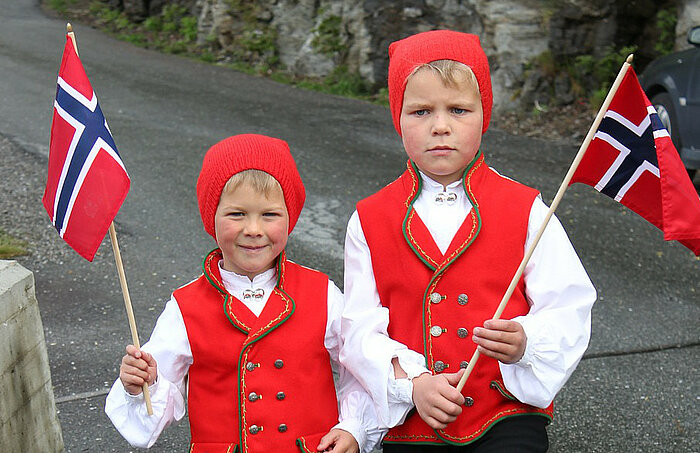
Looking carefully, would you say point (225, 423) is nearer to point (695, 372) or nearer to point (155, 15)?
point (695, 372)

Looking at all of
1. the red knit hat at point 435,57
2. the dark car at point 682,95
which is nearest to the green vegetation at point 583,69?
the dark car at point 682,95

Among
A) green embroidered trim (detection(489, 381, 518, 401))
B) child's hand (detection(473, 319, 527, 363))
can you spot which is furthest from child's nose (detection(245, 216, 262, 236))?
green embroidered trim (detection(489, 381, 518, 401))

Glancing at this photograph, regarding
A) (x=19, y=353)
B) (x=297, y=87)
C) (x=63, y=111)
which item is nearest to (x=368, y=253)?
(x=63, y=111)

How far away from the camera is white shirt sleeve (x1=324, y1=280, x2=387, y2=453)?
8.97 ft

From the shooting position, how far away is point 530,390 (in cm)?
254

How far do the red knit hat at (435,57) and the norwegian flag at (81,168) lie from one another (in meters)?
0.89

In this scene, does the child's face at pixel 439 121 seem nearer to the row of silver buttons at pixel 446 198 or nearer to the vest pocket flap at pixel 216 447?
the row of silver buttons at pixel 446 198

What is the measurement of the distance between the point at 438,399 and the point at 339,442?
0.35m

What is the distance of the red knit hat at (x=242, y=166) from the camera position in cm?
271

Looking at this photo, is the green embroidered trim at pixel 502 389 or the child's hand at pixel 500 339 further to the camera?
the green embroidered trim at pixel 502 389

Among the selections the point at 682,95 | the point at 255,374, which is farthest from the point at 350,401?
the point at 682,95

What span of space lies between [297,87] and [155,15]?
5121mm

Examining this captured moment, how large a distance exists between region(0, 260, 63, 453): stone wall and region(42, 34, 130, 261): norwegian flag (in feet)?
1.52

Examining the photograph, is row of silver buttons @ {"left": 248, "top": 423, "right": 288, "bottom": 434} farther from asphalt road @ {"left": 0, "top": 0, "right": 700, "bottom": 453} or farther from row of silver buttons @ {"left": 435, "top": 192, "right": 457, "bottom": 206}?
asphalt road @ {"left": 0, "top": 0, "right": 700, "bottom": 453}
